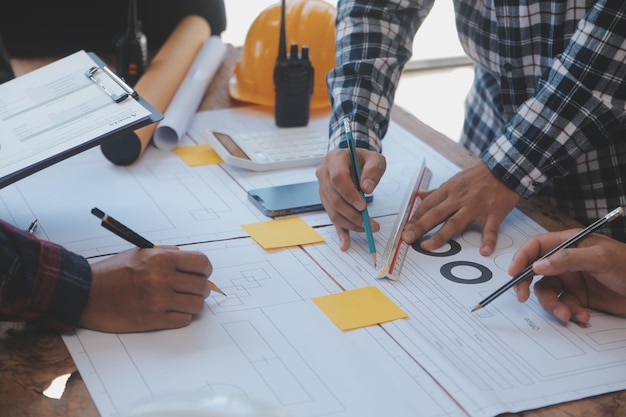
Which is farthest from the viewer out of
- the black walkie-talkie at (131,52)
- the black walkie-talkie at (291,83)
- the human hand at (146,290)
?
the black walkie-talkie at (131,52)

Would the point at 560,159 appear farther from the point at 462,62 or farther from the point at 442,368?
the point at 462,62

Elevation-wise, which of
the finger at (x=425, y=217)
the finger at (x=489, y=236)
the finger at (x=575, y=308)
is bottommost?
the finger at (x=489, y=236)

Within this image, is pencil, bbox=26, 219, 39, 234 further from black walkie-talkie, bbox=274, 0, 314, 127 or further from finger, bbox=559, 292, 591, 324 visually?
finger, bbox=559, 292, 591, 324

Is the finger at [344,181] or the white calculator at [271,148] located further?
the white calculator at [271,148]

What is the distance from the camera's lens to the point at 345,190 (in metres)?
1.30

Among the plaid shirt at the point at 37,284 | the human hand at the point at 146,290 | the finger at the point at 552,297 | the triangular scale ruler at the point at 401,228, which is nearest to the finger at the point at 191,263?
the human hand at the point at 146,290

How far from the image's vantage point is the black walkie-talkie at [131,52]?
72.7 inches

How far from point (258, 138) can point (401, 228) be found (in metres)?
0.48

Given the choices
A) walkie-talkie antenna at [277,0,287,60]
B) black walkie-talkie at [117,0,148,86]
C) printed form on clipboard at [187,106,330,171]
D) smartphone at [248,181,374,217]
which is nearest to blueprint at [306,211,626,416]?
smartphone at [248,181,374,217]

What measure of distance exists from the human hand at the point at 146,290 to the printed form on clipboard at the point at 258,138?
0.52 metres

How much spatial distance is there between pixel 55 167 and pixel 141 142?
17 cm

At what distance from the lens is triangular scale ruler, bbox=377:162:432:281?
1205mm

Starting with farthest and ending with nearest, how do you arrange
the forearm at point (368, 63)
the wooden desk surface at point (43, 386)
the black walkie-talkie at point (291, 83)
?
the black walkie-talkie at point (291, 83) < the forearm at point (368, 63) < the wooden desk surface at point (43, 386)

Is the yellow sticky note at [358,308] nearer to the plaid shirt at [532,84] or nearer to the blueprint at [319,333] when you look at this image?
the blueprint at [319,333]
